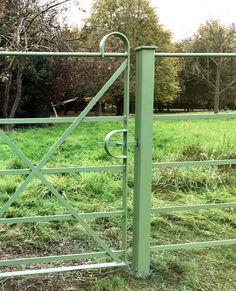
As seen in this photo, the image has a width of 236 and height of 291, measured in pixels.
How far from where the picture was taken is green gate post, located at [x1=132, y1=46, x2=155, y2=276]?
9.53 feet

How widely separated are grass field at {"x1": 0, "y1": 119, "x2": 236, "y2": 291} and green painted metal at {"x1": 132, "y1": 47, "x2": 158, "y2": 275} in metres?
0.18

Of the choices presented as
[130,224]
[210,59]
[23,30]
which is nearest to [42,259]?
[130,224]

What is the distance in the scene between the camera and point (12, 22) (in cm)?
1126

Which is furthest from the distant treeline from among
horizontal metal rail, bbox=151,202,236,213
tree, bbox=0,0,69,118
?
horizontal metal rail, bbox=151,202,236,213

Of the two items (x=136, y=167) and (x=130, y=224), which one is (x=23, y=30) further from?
(x=136, y=167)

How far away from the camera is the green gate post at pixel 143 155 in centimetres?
291

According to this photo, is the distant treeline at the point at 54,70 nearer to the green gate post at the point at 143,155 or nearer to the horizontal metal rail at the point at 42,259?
the green gate post at the point at 143,155

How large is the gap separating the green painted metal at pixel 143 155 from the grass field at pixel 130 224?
181mm

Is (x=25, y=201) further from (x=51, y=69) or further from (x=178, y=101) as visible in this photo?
(x=178, y=101)

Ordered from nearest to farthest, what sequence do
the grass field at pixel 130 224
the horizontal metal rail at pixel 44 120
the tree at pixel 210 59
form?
1. the horizontal metal rail at pixel 44 120
2. the grass field at pixel 130 224
3. the tree at pixel 210 59

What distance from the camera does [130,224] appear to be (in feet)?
13.8

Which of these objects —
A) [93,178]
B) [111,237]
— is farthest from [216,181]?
[111,237]

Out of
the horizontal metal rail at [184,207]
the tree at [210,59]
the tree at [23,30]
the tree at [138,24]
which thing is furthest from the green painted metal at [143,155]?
the tree at [138,24]

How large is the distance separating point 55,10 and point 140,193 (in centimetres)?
999
